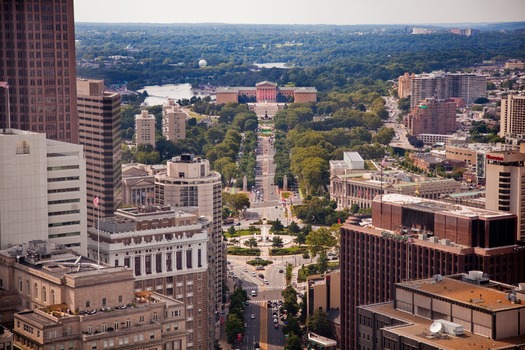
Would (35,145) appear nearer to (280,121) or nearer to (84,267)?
(84,267)

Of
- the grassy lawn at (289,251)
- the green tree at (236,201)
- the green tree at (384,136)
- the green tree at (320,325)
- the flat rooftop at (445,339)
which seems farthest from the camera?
the green tree at (384,136)

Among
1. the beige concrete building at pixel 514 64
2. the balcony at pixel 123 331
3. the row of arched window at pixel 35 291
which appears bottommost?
the balcony at pixel 123 331

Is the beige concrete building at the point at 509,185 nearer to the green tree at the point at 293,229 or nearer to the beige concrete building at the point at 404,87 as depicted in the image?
the green tree at the point at 293,229

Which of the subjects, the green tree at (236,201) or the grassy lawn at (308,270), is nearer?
the grassy lawn at (308,270)

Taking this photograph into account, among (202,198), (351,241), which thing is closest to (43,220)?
(351,241)

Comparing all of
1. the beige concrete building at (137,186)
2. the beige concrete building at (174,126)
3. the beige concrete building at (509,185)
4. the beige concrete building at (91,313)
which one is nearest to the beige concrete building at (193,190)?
the beige concrete building at (137,186)

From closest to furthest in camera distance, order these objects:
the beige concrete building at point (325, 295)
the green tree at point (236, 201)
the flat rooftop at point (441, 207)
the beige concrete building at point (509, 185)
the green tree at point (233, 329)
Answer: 1. the flat rooftop at point (441, 207)
2. the green tree at point (233, 329)
3. the beige concrete building at point (325, 295)
4. the beige concrete building at point (509, 185)
5. the green tree at point (236, 201)
